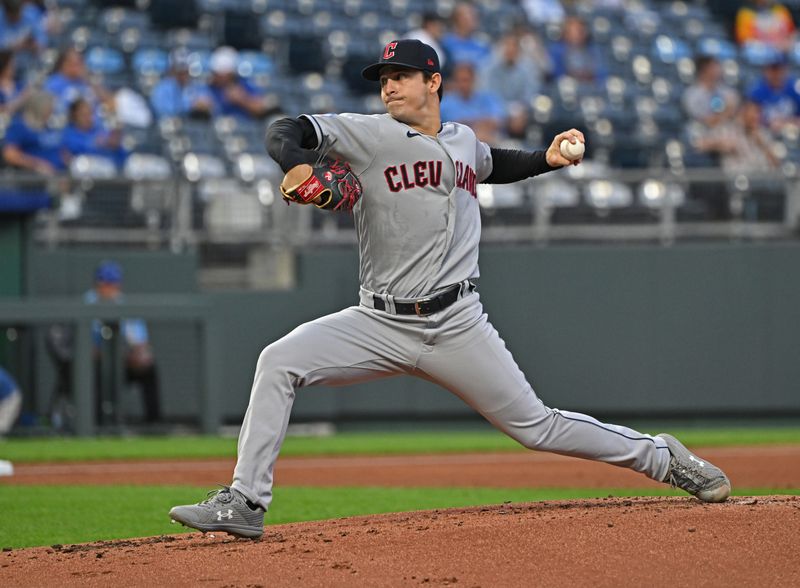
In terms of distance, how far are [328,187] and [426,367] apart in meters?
0.82

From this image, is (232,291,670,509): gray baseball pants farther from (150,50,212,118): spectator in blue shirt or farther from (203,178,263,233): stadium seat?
(150,50,212,118): spectator in blue shirt

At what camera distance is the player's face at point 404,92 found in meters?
4.92

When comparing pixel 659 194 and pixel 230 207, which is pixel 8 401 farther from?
pixel 659 194

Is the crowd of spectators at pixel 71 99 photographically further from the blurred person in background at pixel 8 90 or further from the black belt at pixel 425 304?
the black belt at pixel 425 304

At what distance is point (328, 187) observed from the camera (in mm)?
4492

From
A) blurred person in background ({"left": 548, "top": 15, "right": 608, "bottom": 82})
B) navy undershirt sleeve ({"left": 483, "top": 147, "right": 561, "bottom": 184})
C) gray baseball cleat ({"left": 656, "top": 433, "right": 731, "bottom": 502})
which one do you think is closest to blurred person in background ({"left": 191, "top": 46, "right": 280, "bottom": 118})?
blurred person in background ({"left": 548, "top": 15, "right": 608, "bottom": 82})

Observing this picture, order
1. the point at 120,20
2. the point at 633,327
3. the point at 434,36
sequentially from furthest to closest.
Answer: the point at 120,20
the point at 434,36
the point at 633,327

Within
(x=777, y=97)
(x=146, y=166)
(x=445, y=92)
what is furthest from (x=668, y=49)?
(x=146, y=166)

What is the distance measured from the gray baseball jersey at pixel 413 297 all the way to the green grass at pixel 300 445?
516cm

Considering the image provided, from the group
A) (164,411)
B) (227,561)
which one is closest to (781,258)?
(164,411)

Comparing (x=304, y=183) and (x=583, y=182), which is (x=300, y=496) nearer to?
(x=304, y=183)

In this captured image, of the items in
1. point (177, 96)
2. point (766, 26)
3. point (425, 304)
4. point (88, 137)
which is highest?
point (766, 26)

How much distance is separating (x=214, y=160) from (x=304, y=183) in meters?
8.39

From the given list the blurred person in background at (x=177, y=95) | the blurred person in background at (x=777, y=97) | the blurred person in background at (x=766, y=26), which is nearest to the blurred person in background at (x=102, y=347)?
the blurred person in background at (x=177, y=95)
